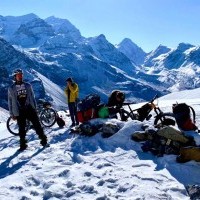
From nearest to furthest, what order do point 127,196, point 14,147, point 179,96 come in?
point 127,196
point 14,147
point 179,96

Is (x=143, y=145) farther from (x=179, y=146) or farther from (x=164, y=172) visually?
(x=164, y=172)

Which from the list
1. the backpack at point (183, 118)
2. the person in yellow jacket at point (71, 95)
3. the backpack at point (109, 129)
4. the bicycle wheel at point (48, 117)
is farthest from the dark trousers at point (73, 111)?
the backpack at point (183, 118)

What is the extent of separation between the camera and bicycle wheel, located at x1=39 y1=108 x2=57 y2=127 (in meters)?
21.2

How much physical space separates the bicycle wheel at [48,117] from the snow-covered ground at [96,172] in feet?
19.2

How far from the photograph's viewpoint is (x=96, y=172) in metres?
11.3

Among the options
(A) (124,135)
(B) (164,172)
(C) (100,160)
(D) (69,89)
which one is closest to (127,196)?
(B) (164,172)

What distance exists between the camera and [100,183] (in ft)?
33.9

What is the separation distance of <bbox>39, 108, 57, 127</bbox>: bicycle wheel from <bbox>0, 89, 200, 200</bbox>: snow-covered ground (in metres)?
5.85

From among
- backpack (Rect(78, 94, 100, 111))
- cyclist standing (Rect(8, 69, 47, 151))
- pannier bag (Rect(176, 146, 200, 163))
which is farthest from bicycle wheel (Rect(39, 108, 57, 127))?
pannier bag (Rect(176, 146, 200, 163))

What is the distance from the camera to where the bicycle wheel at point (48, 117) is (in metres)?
21.2

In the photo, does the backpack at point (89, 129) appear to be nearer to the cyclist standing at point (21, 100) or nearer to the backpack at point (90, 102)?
the cyclist standing at point (21, 100)

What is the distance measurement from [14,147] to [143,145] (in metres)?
6.02

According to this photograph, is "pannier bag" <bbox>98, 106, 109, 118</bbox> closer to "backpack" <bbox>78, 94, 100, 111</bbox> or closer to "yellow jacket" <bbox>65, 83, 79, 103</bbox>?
"backpack" <bbox>78, 94, 100, 111</bbox>

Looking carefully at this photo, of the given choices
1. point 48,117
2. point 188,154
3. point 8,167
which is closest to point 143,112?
point 48,117
